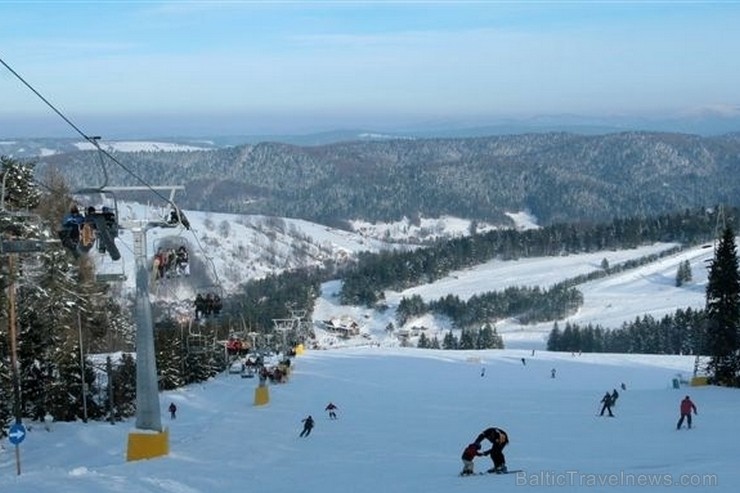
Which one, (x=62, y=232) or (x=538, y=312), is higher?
(x=62, y=232)

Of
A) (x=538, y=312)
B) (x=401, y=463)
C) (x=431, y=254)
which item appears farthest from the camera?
(x=431, y=254)

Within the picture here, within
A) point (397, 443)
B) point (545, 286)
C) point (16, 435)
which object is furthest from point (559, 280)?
point (16, 435)

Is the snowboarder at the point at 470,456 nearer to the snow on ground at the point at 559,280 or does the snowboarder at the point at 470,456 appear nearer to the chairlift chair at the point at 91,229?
the chairlift chair at the point at 91,229

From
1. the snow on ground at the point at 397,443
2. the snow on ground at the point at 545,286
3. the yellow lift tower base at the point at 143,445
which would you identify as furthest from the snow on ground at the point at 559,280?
the yellow lift tower base at the point at 143,445

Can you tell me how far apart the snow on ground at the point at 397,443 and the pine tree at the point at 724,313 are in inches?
152

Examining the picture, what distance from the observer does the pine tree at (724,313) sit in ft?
125

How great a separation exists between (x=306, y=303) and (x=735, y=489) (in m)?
135

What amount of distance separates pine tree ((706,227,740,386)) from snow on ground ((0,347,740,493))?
3865 millimetres

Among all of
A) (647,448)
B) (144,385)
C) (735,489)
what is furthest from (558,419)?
(735,489)

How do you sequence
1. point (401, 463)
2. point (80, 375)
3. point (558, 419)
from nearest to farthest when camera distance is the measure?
point (401, 463)
point (558, 419)
point (80, 375)

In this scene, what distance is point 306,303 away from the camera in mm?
144875

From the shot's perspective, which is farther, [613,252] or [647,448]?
[613,252]

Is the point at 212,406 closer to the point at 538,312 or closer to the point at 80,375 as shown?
the point at 80,375

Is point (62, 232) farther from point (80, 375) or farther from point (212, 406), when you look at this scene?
point (212, 406)
